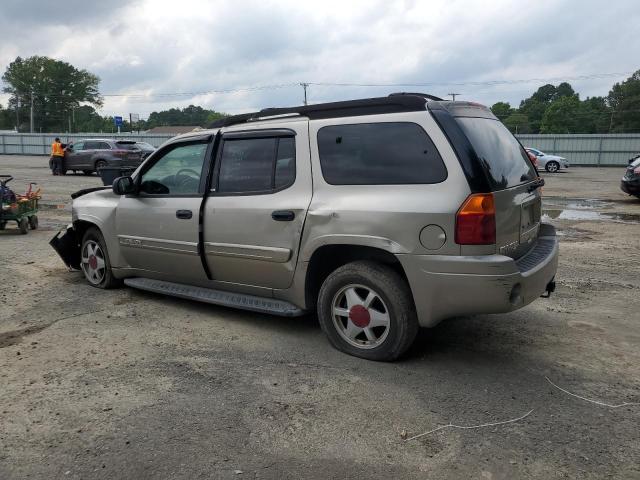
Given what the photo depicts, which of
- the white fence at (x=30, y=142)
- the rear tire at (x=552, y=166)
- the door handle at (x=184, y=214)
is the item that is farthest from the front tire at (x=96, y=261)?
the white fence at (x=30, y=142)

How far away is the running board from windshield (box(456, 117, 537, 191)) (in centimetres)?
178

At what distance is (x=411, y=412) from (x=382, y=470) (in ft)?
2.02

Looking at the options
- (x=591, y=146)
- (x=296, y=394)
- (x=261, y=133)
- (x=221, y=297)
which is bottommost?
(x=296, y=394)

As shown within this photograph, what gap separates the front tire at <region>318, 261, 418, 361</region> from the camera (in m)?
3.82

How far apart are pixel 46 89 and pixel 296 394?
11392cm

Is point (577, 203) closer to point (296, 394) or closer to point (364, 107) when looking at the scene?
point (364, 107)

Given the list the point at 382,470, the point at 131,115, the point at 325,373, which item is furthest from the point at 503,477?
the point at 131,115

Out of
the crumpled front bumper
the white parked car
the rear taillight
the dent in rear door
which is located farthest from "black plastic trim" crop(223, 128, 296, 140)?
the white parked car

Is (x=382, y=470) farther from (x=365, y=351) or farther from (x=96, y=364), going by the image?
(x=96, y=364)

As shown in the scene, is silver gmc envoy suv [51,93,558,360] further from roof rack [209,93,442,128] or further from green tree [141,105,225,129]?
green tree [141,105,225,129]

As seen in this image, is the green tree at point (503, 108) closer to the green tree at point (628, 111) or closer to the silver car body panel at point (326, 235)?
the green tree at point (628, 111)

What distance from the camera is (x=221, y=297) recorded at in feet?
15.9

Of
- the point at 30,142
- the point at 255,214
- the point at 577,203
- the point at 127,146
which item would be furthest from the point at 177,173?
the point at 30,142

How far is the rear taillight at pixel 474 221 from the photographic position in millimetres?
3525
